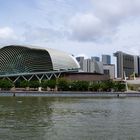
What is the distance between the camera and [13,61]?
7407 inches

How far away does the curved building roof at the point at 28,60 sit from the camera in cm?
18412

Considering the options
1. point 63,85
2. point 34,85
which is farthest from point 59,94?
point 34,85

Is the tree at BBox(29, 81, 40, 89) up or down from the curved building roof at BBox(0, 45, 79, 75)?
down

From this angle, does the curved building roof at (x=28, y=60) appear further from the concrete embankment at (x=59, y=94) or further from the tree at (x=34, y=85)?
the concrete embankment at (x=59, y=94)

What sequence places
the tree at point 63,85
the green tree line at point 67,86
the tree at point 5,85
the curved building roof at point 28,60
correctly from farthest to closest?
the curved building roof at point 28,60
the tree at point 5,85
the tree at point 63,85
the green tree line at point 67,86

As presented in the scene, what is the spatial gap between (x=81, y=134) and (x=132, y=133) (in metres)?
3.89

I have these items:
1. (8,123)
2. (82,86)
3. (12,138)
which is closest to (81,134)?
(12,138)

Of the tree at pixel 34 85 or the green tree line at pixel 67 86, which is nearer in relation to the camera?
the green tree line at pixel 67 86

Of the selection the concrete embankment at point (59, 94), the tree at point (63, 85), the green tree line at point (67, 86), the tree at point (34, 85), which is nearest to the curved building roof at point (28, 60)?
the tree at point (34, 85)

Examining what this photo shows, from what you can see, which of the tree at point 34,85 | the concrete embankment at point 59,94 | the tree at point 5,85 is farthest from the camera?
the tree at point 34,85

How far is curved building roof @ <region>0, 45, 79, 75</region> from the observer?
604 feet

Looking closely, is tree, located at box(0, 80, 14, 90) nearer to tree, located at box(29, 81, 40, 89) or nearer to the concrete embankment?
tree, located at box(29, 81, 40, 89)

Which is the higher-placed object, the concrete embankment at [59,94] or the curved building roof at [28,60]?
the curved building roof at [28,60]

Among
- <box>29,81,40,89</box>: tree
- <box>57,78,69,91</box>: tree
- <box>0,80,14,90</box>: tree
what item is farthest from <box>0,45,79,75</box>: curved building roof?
<box>57,78,69,91</box>: tree
